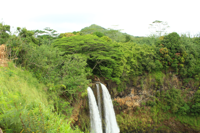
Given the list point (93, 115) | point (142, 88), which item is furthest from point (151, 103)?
point (93, 115)

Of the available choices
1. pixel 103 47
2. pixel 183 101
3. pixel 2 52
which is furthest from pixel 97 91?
pixel 183 101

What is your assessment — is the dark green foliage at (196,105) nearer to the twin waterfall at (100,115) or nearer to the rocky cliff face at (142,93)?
the rocky cliff face at (142,93)

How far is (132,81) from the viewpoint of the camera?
1500 cm

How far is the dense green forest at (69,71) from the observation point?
2406mm

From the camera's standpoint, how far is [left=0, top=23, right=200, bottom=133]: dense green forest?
2.41 meters

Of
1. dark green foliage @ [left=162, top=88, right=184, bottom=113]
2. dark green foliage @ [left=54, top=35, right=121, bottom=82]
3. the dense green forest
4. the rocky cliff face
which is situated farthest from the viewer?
dark green foliage @ [left=162, top=88, right=184, bottom=113]

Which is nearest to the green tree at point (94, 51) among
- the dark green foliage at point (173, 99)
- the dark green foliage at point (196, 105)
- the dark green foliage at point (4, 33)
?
the dark green foliage at point (4, 33)

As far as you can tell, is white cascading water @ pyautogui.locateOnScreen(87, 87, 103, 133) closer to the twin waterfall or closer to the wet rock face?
the twin waterfall

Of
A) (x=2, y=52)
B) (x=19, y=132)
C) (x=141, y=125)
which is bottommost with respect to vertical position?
(x=141, y=125)

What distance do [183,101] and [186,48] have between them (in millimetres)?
6383

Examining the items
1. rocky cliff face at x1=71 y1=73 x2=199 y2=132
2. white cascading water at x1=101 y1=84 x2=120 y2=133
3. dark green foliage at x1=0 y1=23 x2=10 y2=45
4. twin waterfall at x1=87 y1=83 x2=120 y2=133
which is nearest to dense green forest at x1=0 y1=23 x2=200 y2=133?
dark green foliage at x1=0 y1=23 x2=10 y2=45

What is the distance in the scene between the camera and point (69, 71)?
299 inches

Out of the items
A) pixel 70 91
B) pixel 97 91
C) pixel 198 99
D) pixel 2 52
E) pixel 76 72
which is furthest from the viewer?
pixel 198 99

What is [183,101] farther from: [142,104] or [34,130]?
[34,130]
